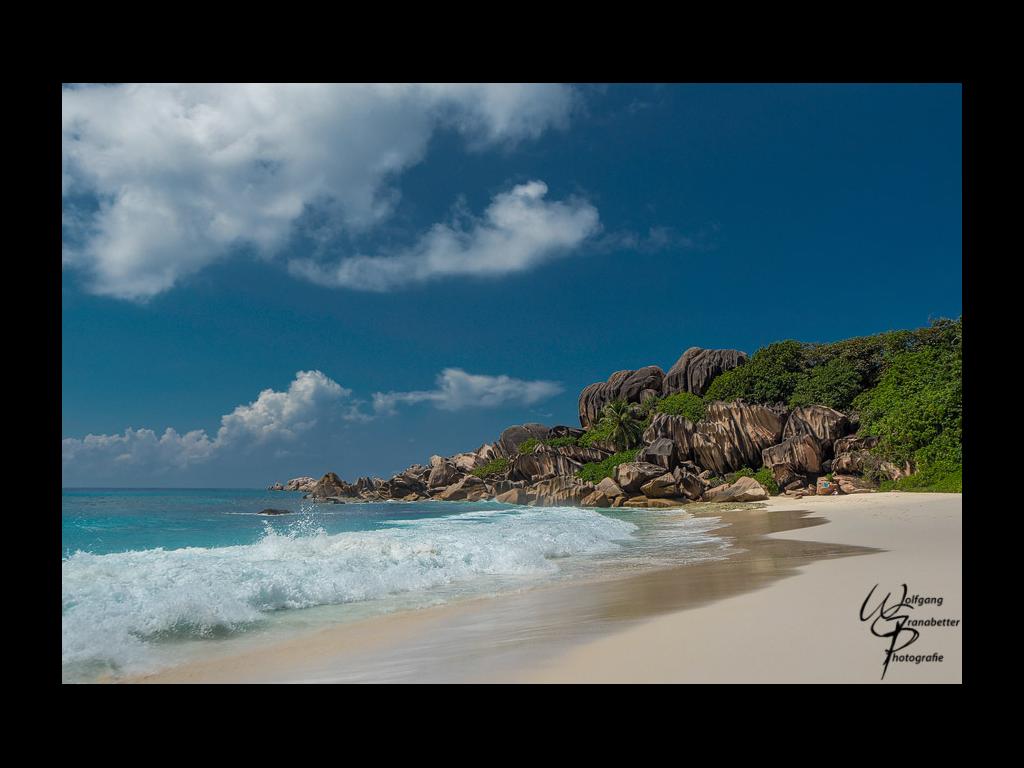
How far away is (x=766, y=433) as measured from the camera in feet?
113

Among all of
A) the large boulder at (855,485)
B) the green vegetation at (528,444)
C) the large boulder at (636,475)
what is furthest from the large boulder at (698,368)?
the large boulder at (855,485)

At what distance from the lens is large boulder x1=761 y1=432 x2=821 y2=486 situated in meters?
30.6

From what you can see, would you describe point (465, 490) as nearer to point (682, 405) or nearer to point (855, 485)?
point (682, 405)

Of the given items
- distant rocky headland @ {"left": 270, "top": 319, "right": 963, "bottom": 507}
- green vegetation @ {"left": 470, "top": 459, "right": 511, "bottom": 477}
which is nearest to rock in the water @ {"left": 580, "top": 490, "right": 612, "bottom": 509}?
distant rocky headland @ {"left": 270, "top": 319, "right": 963, "bottom": 507}

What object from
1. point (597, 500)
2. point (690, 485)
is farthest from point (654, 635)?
point (597, 500)

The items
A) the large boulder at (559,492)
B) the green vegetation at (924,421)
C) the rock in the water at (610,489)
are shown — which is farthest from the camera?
the large boulder at (559,492)

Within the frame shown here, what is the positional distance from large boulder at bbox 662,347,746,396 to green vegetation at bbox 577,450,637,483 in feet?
31.0

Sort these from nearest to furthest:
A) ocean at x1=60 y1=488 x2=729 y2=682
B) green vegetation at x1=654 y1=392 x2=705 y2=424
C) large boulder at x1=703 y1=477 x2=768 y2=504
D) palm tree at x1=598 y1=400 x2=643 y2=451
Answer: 1. ocean at x1=60 y1=488 x2=729 y2=682
2. large boulder at x1=703 y1=477 x2=768 y2=504
3. green vegetation at x1=654 y1=392 x2=705 y2=424
4. palm tree at x1=598 y1=400 x2=643 y2=451

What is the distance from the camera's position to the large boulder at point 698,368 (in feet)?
159

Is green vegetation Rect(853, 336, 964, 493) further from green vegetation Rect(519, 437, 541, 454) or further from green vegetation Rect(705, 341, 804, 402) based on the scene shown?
green vegetation Rect(519, 437, 541, 454)

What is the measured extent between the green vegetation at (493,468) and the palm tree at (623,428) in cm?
1121

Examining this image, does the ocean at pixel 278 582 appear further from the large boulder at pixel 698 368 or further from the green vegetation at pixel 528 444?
the green vegetation at pixel 528 444
